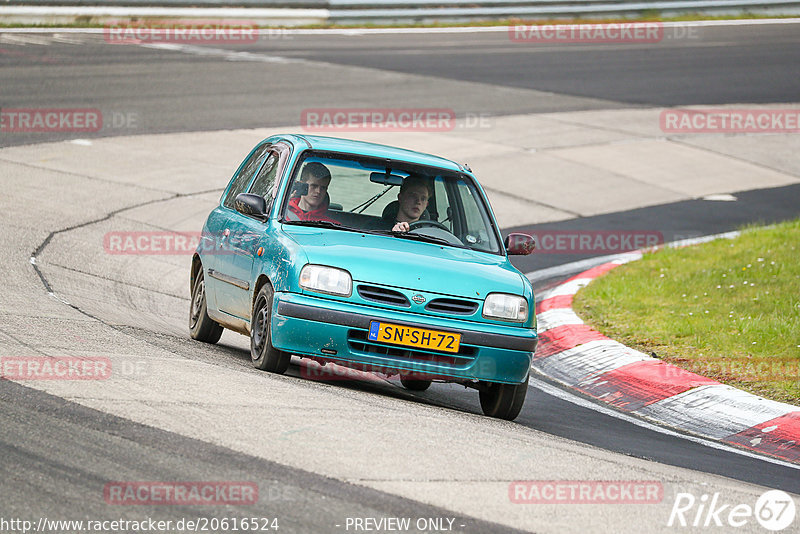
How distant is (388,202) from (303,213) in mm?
615

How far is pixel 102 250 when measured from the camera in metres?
12.4

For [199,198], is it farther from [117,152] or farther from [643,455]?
[643,455]

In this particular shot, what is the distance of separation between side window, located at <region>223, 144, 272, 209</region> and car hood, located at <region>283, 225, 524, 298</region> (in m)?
1.38

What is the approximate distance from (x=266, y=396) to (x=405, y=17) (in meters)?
27.2

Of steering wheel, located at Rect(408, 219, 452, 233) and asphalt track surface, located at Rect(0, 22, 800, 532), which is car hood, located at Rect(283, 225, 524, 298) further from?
asphalt track surface, located at Rect(0, 22, 800, 532)

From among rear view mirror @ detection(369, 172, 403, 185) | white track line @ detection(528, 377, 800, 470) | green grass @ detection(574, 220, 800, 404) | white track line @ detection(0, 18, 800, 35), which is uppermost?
white track line @ detection(0, 18, 800, 35)

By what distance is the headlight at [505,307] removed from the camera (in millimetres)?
7398

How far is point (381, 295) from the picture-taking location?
7.23 m

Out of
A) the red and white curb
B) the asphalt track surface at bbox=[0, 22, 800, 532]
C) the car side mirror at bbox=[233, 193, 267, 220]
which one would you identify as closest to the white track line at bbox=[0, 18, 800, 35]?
the asphalt track surface at bbox=[0, 22, 800, 532]

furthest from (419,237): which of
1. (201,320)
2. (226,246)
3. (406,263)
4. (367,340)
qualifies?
(201,320)

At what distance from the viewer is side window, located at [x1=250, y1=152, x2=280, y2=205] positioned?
28.1ft

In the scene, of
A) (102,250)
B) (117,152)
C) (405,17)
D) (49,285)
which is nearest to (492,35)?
(405,17)

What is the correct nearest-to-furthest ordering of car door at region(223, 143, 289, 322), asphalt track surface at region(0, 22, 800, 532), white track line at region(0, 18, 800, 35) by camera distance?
1. asphalt track surface at region(0, 22, 800, 532)
2. car door at region(223, 143, 289, 322)
3. white track line at region(0, 18, 800, 35)

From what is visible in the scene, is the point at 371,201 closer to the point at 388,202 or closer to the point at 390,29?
the point at 388,202
